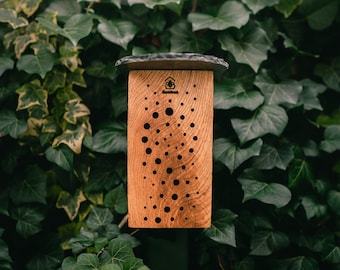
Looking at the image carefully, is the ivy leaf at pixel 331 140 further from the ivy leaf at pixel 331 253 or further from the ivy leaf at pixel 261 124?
the ivy leaf at pixel 331 253

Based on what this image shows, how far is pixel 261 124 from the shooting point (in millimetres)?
1616

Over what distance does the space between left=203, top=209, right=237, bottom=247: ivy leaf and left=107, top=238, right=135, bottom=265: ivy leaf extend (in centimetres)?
28

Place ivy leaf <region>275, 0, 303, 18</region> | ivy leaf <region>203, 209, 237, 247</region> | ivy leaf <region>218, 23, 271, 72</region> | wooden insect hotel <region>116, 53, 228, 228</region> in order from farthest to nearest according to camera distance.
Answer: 1. ivy leaf <region>275, 0, 303, 18</region>
2. ivy leaf <region>218, 23, 271, 72</region>
3. ivy leaf <region>203, 209, 237, 247</region>
4. wooden insect hotel <region>116, 53, 228, 228</region>

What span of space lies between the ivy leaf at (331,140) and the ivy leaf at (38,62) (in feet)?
3.69

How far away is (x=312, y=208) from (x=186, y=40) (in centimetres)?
84

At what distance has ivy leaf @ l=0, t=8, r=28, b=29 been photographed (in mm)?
1708

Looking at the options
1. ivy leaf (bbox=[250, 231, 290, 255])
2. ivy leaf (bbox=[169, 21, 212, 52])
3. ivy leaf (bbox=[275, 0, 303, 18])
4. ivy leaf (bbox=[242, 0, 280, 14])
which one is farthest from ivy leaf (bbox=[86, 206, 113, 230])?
ivy leaf (bbox=[275, 0, 303, 18])

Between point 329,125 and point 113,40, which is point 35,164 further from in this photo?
point 329,125

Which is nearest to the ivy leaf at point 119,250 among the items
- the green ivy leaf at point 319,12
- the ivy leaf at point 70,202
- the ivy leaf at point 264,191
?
the ivy leaf at point 70,202

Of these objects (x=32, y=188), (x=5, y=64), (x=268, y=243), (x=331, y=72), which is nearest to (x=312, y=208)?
(x=268, y=243)

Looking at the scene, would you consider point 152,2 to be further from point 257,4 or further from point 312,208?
point 312,208

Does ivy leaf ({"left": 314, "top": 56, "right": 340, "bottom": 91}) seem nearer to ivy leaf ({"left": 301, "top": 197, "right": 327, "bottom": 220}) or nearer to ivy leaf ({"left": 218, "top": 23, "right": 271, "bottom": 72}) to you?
ivy leaf ({"left": 218, "top": 23, "right": 271, "bottom": 72})

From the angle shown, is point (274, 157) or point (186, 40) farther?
point (186, 40)

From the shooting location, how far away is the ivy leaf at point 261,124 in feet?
5.25
